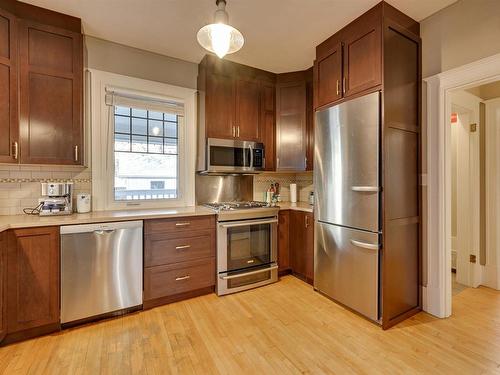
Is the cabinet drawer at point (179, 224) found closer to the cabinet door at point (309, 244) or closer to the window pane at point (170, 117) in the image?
the cabinet door at point (309, 244)

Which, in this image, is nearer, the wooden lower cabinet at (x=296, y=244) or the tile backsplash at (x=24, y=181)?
the tile backsplash at (x=24, y=181)

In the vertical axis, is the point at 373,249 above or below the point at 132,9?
below

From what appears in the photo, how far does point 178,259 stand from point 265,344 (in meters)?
1.13

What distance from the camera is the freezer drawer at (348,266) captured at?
208 cm

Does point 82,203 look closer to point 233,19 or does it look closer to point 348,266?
point 233,19

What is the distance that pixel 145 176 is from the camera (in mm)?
2900

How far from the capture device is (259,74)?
10.7ft

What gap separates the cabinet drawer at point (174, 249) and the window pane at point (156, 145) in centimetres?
110

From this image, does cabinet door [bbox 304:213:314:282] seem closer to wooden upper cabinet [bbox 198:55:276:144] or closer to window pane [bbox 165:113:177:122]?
wooden upper cabinet [bbox 198:55:276:144]

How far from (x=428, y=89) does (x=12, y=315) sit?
385 cm

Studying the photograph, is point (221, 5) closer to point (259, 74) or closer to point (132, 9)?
point (132, 9)

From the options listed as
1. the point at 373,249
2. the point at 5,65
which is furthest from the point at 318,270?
the point at 5,65

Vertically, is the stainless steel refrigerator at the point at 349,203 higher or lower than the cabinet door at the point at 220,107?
lower

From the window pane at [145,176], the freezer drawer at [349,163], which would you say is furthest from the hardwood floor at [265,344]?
the window pane at [145,176]
